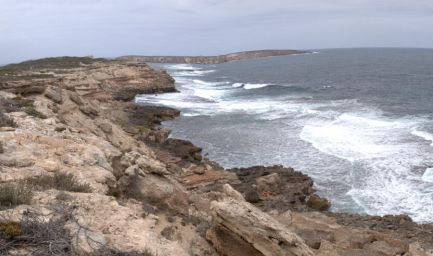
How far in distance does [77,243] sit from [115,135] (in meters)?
14.8

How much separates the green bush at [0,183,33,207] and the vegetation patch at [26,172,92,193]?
26.3 inches

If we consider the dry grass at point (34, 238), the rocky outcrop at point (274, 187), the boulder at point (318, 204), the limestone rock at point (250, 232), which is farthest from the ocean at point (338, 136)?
the dry grass at point (34, 238)

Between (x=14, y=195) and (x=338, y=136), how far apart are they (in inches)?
972

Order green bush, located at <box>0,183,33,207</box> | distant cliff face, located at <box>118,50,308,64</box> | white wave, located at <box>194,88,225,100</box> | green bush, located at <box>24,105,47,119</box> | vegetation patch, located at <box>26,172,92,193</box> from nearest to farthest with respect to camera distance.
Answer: green bush, located at <box>0,183,33,207</box>, vegetation patch, located at <box>26,172,92,193</box>, green bush, located at <box>24,105,47,119</box>, white wave, located at <box>194,88,225,100</box>, distant cliff face, located at <box>118,50,308,64</box>

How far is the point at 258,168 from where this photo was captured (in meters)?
22.5

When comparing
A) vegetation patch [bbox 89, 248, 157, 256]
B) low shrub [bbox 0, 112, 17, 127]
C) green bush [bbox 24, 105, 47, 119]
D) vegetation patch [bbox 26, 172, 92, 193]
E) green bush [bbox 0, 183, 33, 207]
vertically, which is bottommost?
vegetation patch [bbox 89, 248, 157, 256]

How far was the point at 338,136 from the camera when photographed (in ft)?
96.0

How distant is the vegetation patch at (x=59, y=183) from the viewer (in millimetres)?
8625

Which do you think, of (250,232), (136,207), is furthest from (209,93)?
(250,232)

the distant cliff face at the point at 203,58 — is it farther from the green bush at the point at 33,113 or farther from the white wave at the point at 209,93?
the green bush at the point at 33,113

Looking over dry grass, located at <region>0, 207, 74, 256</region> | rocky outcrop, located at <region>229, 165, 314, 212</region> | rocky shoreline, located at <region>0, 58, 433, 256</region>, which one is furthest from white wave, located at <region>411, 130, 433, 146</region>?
dry grass, located at <region>0, 207, 74, 256</region>

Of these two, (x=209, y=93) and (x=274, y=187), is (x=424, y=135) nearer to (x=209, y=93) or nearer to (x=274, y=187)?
(x=274, y=187)

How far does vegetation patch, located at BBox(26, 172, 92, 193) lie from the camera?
862 centimetres

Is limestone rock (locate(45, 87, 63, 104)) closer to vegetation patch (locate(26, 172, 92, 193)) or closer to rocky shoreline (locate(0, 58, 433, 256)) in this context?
rocky shoreline (locate(0, 58, 433, 256))
